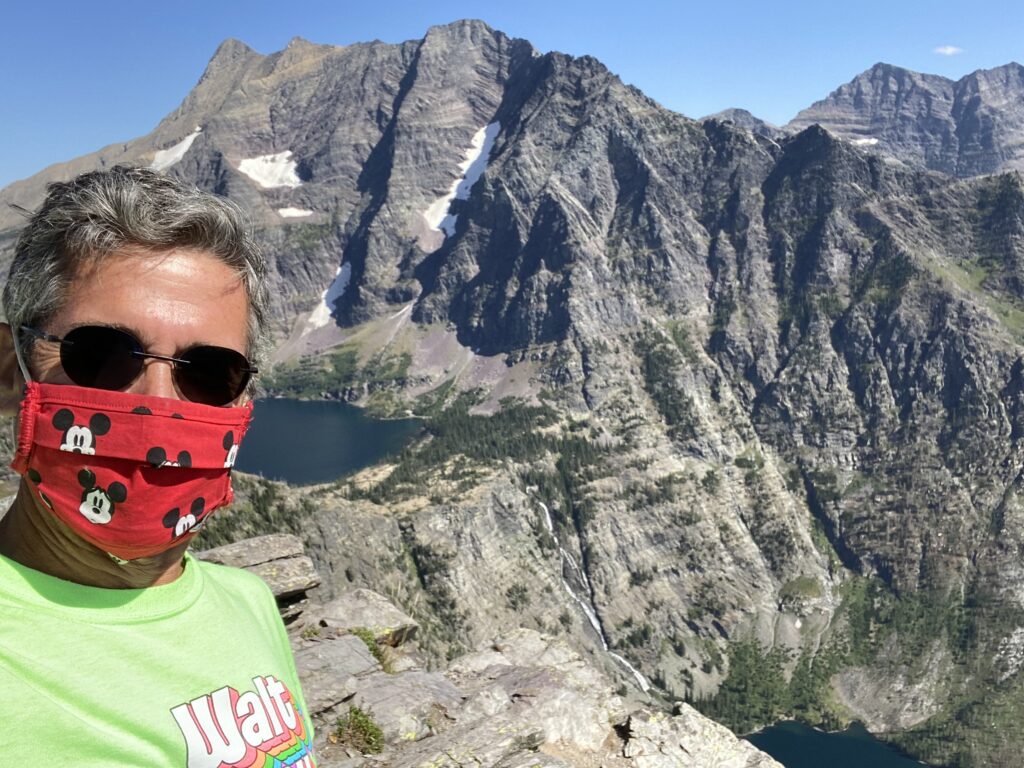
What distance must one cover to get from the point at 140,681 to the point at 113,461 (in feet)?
4.27

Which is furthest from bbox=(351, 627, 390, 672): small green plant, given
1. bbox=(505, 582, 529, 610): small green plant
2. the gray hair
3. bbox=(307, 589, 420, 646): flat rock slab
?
bbox=(505, 582, 529, 610): small green plant

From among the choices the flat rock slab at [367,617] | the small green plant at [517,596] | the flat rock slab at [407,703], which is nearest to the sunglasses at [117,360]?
the flat rock slab at [407,703]

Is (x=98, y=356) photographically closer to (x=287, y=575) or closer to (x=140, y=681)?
(x=140, y=681)

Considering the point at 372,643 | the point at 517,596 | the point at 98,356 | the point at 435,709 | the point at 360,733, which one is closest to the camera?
the point at 98,356

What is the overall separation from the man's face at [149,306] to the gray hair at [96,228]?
0.07 meters

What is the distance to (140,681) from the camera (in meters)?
3.80

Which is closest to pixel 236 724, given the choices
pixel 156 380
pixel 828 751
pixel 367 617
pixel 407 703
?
pixel 156 380

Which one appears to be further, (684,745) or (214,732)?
(684,745)

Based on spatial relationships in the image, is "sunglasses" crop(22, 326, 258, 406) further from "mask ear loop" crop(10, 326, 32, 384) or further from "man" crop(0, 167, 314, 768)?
"mask ear loop" crop(10, 326, 32, 384)

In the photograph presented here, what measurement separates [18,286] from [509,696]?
66.6 ft

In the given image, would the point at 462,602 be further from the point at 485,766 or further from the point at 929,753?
the point at 485,766

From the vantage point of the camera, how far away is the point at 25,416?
3.97m

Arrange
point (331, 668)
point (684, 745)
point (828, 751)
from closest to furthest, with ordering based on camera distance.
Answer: point (331, 668)
point (684, 745)
point (828, 751)

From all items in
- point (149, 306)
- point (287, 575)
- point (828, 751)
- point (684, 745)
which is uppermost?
point (149, 306)
